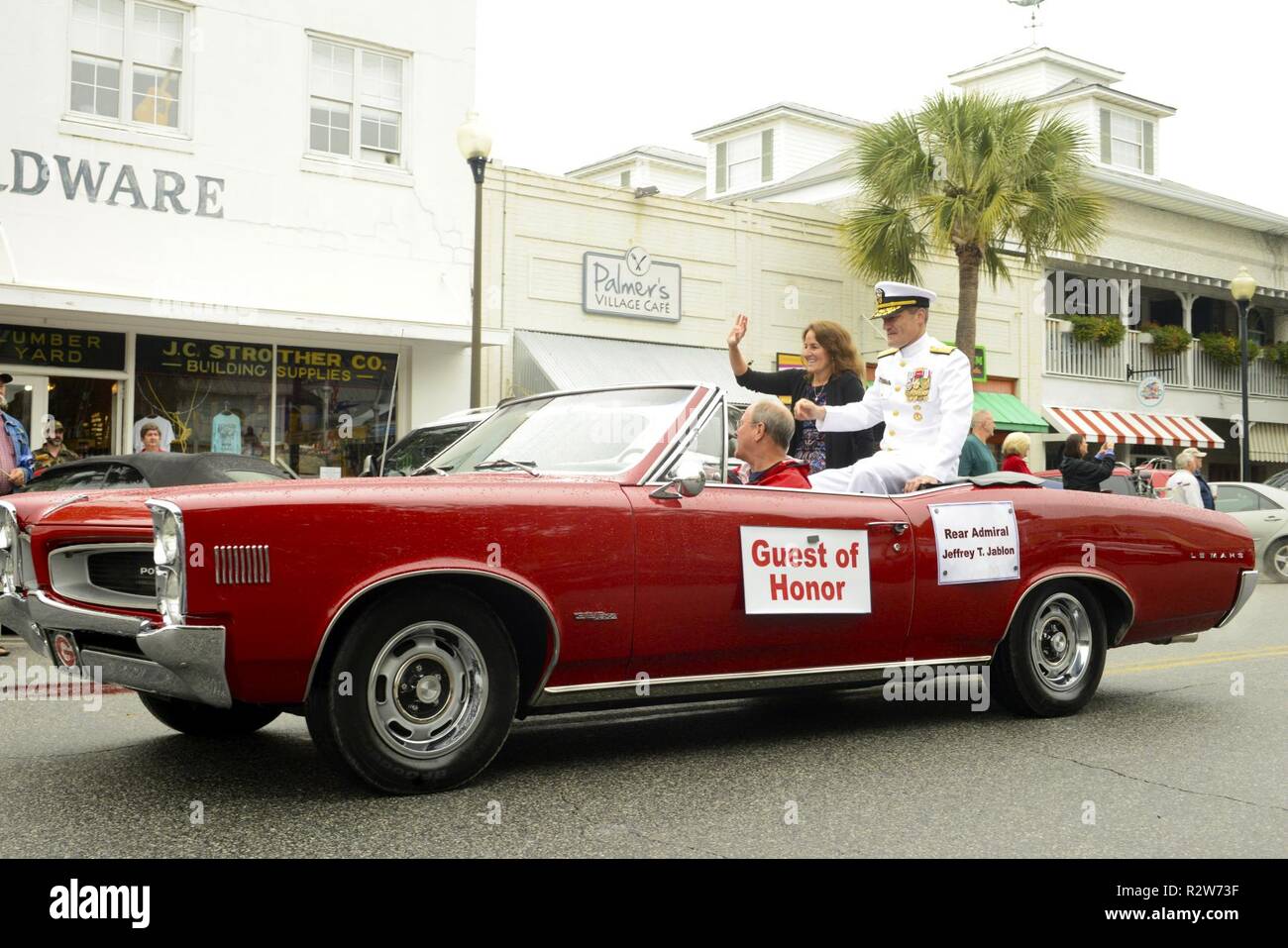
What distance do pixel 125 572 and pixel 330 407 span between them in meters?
12.8

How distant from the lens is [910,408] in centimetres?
632

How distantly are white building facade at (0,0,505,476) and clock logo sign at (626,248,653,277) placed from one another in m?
3.01

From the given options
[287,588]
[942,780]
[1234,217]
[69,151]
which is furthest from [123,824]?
[1234,217]

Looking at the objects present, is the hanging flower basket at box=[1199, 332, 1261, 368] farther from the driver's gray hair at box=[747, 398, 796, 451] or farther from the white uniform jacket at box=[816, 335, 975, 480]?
the driver's gray hair at box=[747, 398, 796, 451]

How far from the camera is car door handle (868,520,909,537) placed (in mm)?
5346

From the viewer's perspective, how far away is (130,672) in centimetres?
406

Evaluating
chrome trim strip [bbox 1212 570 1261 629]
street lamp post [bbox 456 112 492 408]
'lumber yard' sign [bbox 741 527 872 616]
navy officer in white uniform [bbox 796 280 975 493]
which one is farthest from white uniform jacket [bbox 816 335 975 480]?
street lamp post [bbox 456 112 492 408]

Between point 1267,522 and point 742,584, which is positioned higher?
point 1267,522

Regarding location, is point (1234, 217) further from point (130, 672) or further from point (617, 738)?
point (130, 672)

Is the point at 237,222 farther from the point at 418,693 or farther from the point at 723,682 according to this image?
the point at 418,693

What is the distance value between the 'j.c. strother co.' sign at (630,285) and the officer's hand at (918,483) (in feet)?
45.2

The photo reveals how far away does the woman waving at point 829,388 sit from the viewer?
21.2 ft

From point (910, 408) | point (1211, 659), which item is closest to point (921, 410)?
point (910, 408)
